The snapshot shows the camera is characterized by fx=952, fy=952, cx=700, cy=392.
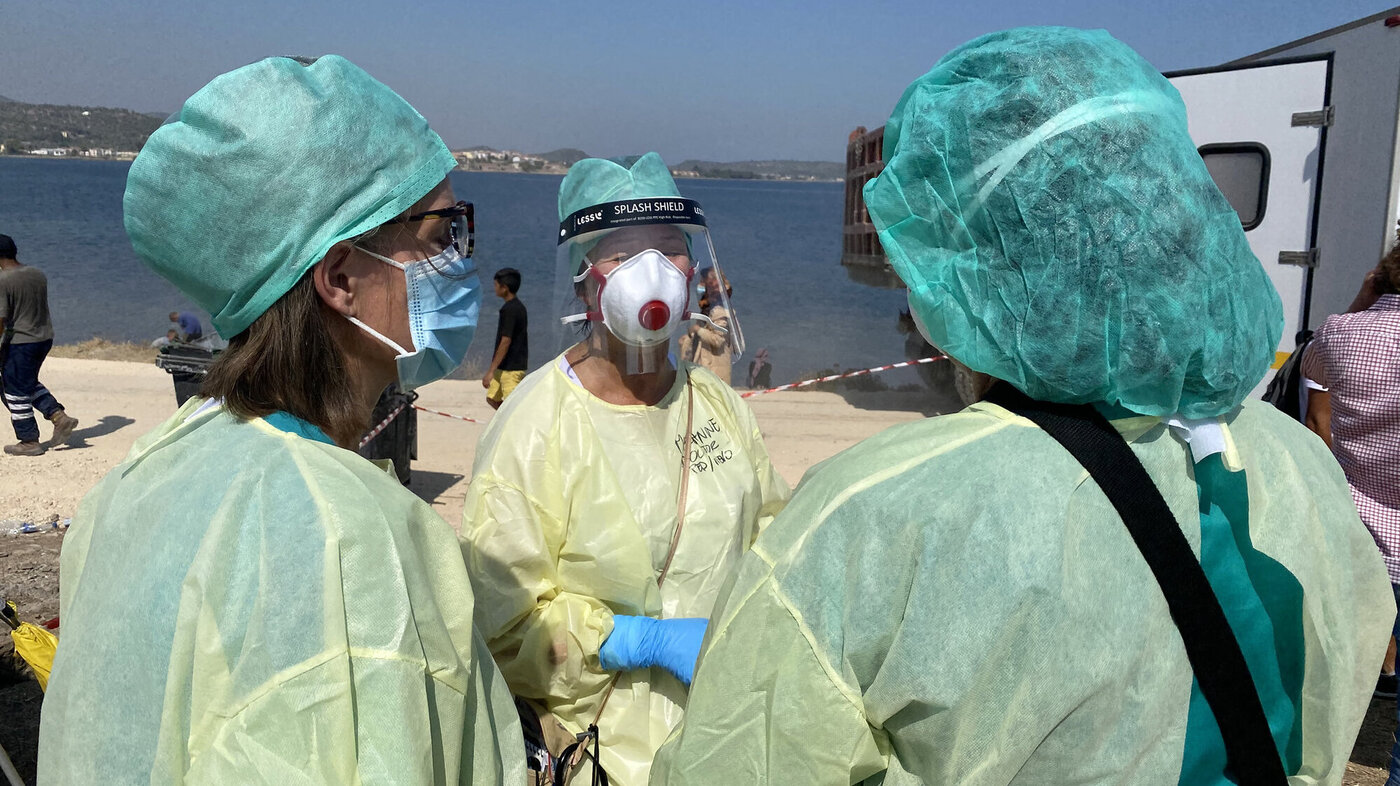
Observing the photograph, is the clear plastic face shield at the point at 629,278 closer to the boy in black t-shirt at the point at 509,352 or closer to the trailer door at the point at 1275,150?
the trailer door at the point at 1275,150

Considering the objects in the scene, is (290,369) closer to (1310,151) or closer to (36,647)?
(36,647)

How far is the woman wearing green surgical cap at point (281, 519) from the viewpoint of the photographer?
1109 mm

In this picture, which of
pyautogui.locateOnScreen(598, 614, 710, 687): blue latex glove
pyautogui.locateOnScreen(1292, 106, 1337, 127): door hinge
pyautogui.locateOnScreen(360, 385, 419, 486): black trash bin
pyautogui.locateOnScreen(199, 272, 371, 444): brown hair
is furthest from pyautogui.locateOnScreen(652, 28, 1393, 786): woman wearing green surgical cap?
pyautogui.locateOnScreen(360, 385, 419, 486): black trash bin

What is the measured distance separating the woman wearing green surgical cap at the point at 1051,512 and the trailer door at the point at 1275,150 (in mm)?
5734

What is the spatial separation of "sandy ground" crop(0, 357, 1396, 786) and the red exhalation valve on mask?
2.57 meters

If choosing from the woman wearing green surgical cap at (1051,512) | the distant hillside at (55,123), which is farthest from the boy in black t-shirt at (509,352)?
the distant hillside at (55,123)

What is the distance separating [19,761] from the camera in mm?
3135

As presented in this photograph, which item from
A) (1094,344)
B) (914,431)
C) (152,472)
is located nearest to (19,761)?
(152,472)

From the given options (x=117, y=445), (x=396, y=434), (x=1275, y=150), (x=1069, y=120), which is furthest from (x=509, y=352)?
(x=1069, y=120)

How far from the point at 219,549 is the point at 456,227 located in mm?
764

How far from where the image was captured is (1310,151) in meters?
6.09

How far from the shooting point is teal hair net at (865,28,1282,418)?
1.13 m

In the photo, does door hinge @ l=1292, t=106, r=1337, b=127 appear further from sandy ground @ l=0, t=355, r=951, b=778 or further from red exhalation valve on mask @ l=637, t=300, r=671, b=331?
red exhalation valve on mask @ l=637, t=300, r=671, b=331

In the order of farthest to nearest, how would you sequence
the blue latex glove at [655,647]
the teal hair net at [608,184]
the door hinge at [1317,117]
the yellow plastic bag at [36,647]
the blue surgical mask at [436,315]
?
1. the door hinge at [1317,117]
2. the teal hair net at [608,184]
3. the yellow plastic bag at [36,647]
4. the blue latex glove at [655,647]
5. the blue surgical mask at [436,315]
